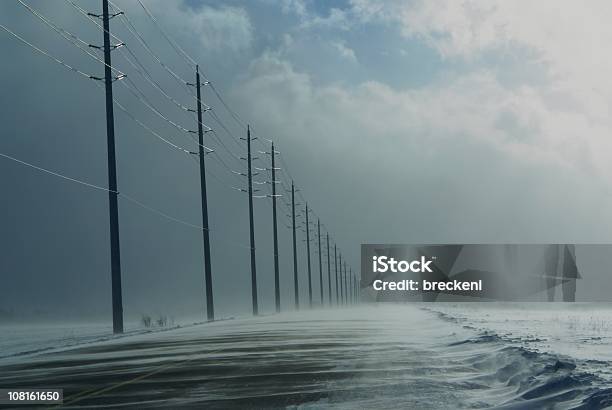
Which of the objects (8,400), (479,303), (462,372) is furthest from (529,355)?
(479,303)

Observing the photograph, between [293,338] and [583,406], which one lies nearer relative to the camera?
[583,406]

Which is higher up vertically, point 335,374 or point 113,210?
point 113,210

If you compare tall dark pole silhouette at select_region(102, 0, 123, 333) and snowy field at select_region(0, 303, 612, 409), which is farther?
tall dark pole silhouette at select_region(102, 0, 123, 333)

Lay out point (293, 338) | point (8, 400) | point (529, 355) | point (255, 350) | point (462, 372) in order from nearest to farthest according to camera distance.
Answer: point (8, 400)
point (462, 372)
point (529, 355)
point (255, 350)
point (293, 338)

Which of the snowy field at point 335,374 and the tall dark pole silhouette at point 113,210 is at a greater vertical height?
the tall dark pole silhouette at point 113,210

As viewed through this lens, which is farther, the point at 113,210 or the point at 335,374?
the point at 113,210

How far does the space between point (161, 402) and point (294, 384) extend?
96.5 inches

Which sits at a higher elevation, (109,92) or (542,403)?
(109,92)

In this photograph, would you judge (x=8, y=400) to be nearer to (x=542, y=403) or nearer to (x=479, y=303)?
(x=542, y=403)

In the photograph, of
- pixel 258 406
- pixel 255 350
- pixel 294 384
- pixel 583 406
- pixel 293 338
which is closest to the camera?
pixel 583 406

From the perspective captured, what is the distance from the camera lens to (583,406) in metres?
10.2

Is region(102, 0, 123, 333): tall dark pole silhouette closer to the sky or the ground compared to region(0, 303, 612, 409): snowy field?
closer to the sky

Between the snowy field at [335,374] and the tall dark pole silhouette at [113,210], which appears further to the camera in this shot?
the tall dark pole silhouette at [113,210]

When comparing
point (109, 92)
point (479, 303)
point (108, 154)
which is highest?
point (109, 92)
